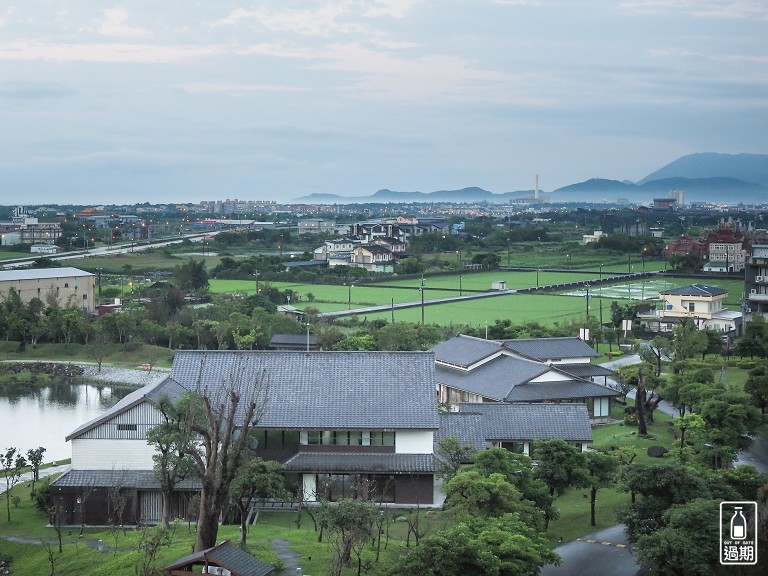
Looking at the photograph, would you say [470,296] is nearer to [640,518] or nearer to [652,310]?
[652,310]

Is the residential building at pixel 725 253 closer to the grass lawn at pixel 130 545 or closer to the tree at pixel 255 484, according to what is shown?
the grass lawn at pixel 130 545

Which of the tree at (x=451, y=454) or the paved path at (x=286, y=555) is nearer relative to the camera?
the paved path at (x=286, y=555)

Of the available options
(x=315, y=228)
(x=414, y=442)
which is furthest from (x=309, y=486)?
(x=315, y=228)

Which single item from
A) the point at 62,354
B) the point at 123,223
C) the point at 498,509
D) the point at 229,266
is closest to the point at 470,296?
the point at 229,266

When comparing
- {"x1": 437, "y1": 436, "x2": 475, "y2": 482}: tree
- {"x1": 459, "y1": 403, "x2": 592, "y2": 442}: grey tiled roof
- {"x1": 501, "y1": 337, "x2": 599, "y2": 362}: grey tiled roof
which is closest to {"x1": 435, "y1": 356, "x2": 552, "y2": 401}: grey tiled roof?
{"x1": 501, "y1": 337, "x2": 599, "y2": 362}: grey tiled roof

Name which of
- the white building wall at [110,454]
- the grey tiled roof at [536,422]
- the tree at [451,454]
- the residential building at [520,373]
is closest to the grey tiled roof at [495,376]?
the residential building at [520,373]
